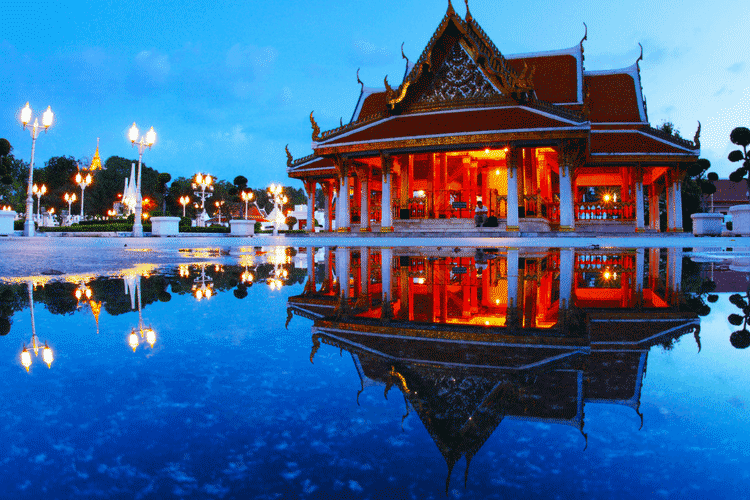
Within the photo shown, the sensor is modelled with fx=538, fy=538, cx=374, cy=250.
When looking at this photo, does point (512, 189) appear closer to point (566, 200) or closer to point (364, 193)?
point (566, 200)

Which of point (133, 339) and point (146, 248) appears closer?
point (133, 339)

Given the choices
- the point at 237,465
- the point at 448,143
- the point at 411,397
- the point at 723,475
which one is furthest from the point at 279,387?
the point at 448,143

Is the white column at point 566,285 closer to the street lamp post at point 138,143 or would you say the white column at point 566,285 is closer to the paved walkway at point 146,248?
the paved walkway at point 146,248

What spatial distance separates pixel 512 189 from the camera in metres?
18.2

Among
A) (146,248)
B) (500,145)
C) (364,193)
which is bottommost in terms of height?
(146,248)

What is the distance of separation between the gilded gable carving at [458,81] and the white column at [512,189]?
9.62 feet

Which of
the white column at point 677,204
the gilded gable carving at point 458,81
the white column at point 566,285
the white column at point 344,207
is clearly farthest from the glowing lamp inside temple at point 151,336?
the white column at point 677,204

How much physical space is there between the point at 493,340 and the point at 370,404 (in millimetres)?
980

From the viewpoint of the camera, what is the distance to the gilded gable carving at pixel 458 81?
19797 mm

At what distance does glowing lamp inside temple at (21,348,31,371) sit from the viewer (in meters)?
1.70

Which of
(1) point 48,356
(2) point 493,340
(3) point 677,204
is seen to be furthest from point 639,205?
(1) point 48,356

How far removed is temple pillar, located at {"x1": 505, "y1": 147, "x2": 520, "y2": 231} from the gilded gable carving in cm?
291

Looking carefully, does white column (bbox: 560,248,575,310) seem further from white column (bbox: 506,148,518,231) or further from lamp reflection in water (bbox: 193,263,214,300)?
white column (bbox: 506,148,518,231)

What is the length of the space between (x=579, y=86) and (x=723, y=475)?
2476 centimetres
